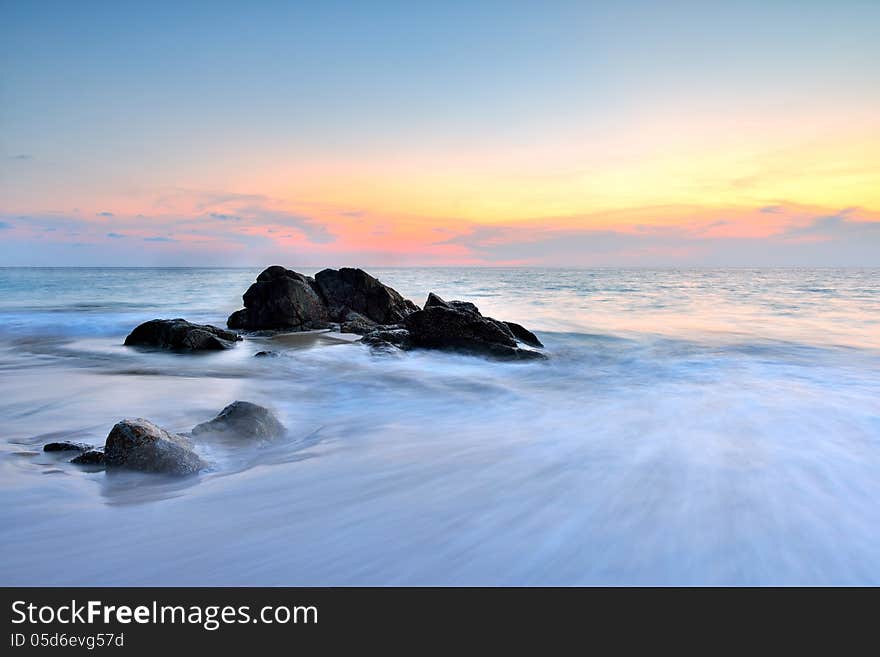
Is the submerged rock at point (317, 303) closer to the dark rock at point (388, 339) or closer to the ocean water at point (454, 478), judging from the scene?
the dark rock at point (388, 339)

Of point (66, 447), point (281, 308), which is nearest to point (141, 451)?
point (66, 447)

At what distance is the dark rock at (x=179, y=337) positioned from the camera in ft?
29.3

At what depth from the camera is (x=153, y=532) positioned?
274cm

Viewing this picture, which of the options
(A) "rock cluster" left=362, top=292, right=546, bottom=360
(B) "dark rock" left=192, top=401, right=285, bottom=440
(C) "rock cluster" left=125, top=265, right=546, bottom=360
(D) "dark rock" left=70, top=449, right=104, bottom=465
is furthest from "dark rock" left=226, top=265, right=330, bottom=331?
(D) "dark rock" left=70, top=449, right=104, bottom=465

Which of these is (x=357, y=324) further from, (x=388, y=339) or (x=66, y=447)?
(x=66, y=447)

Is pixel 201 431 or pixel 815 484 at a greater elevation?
pixel 201 431

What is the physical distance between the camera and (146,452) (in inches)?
135

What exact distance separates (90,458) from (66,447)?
52 cm

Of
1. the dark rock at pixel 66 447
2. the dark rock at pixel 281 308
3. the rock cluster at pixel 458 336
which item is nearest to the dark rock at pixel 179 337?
the dark rock at pixel 281 308

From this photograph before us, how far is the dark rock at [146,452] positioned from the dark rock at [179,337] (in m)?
5.69

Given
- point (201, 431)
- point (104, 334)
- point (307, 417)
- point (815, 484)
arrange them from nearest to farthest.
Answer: point (815, 484) < point (201, 431) < point (307, 417) < point (104, 334)
